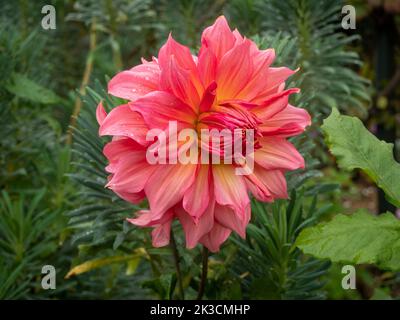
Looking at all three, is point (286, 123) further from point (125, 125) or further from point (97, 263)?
point (97, 263)

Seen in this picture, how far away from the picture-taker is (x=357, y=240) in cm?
42

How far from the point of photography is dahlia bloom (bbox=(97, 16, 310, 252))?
417 millimetres

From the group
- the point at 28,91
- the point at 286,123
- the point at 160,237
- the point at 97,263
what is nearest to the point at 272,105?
the point at 286,123

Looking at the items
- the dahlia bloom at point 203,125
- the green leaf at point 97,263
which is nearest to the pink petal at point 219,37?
the dahlia bloom at point 203,125

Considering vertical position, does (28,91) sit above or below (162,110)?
above

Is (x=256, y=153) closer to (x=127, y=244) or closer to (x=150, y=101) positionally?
(x=150, y=101)

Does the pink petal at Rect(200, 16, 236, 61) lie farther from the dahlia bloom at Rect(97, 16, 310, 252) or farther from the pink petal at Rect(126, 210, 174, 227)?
the pink petal at Rect(126, 210, 174, 227)

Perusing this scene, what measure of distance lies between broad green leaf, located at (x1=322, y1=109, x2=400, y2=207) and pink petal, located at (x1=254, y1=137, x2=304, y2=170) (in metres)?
0.03

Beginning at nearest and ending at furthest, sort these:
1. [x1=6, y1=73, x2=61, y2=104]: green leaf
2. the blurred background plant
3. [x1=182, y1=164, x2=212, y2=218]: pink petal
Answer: [x1=182, y1=164, x2=212, y2=218]: pink petal, the blurred background plant, [x1=6, y1=73, x2=61, y2=104]: green leaf

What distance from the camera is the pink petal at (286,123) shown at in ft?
1.46

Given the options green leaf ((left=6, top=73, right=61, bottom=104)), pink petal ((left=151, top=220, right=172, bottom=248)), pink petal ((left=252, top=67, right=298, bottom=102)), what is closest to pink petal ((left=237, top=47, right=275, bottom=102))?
pink petal ((left=252, top=67, right=298, bottom=102))

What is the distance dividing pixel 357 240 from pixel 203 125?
0.41 feet

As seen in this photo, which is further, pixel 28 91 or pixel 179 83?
pixel 28 91
